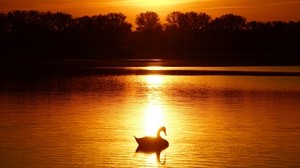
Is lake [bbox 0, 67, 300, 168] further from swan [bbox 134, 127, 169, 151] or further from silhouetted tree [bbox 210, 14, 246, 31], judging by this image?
silhouetted tree [bbox 210, 14, 246, 31]

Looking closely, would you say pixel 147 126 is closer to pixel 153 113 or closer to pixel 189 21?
pixel 153 113

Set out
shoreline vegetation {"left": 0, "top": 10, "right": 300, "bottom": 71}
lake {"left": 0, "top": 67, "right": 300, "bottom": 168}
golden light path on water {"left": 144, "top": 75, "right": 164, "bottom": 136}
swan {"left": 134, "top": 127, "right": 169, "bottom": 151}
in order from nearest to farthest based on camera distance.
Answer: lake {"left": 0, "top": 67, "right": 300, "bottom": 168}, swan {"left": 134, "top": 127, "right": 169, "bottom": 151}, golden light path on water {"left": 144, "top": 75, "right": 164, "bottom": 136}, shoreline vegetation {"left": 0, "top": 10, "right": 300, "bottom": 71}

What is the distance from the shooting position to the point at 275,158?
1457 cm

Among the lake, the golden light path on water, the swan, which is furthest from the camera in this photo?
the golden light path on water

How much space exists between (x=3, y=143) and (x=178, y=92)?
1738cm

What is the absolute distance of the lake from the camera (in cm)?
1447

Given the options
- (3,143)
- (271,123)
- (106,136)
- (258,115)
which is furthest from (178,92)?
(3,143)

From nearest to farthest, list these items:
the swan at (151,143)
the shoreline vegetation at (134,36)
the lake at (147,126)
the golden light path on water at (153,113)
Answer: the lake at (147,126) → the swan at (151,143) → the golden light path on water at (153,113) → the shoreline vegetation at (134,36)

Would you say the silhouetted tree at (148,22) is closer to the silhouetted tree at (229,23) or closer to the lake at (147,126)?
the silhouetted tree at (229,23)

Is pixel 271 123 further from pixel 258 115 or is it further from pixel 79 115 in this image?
pixel 79 115

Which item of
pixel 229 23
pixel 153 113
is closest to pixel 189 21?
pixel 229 23

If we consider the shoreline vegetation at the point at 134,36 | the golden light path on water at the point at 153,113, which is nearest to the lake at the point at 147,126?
the golden light path on water at the point at 153,113

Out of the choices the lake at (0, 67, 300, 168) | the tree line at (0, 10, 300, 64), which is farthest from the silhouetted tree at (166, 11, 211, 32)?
the lake at (0, 67, 300, 168)

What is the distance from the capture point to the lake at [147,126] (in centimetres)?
1447
